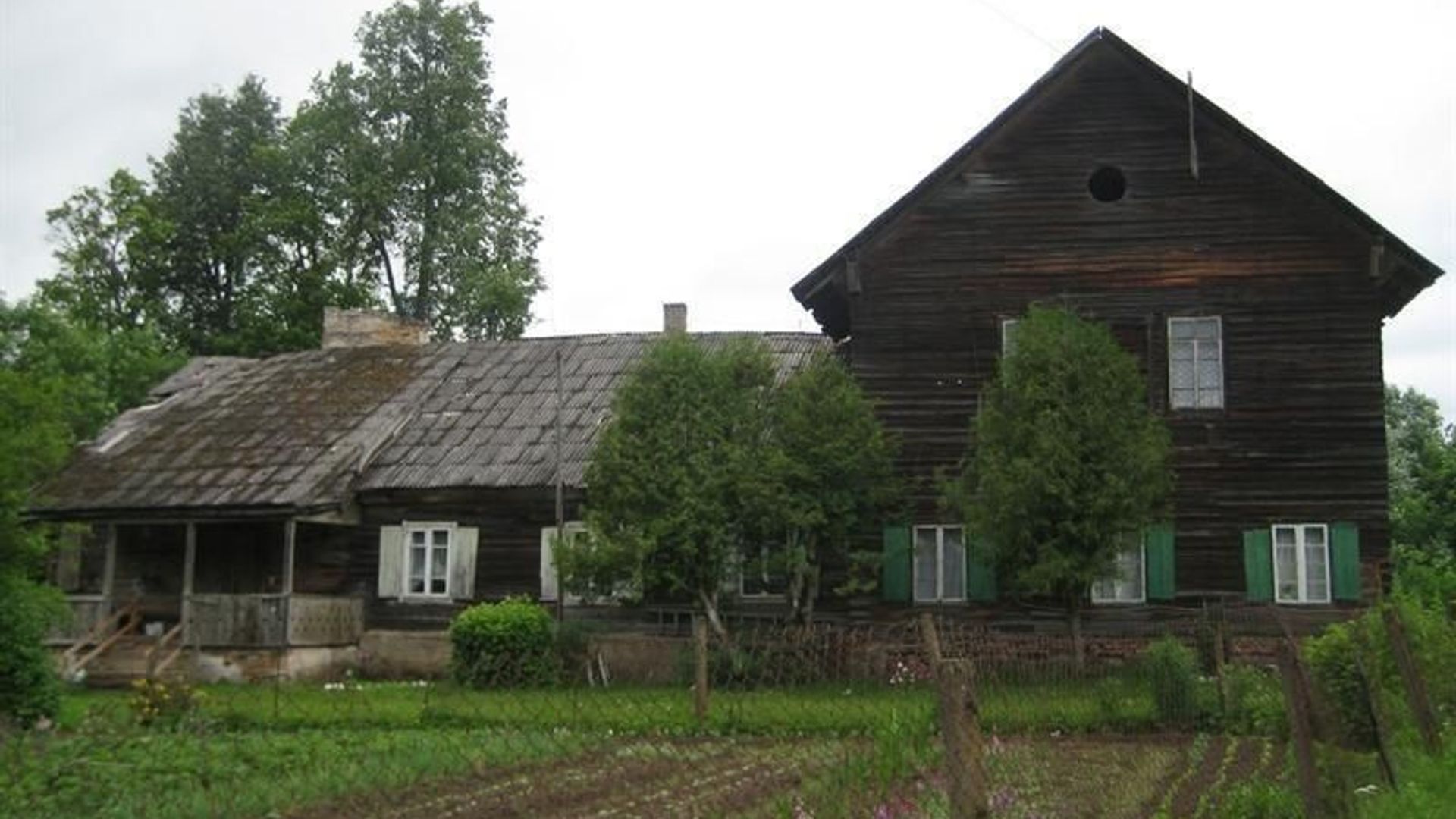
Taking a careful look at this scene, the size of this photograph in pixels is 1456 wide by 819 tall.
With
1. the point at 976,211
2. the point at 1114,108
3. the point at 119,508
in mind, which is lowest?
the point at 119,508

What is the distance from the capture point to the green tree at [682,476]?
76.3ft

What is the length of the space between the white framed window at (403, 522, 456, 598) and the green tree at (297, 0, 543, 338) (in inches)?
593

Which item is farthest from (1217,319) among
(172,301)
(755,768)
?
(172,301)

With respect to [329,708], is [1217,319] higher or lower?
higher

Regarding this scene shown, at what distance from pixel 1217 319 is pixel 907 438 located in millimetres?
5086

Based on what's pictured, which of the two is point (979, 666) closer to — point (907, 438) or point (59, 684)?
point (907, 438)

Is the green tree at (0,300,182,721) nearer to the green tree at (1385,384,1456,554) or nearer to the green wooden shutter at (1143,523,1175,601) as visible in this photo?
the green wooden shutter at (1143,523,1175,601)

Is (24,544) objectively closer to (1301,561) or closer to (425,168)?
(1301,561)

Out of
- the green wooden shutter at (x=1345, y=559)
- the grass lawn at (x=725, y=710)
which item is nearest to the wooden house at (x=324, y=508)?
the grass lawn at (x=725, y=710)

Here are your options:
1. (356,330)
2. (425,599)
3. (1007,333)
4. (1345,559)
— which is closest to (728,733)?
(1007,333)

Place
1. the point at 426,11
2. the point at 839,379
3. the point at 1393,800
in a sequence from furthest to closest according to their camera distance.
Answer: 1. the point at 426,11
2. the point at 839,379
3. the point at 1393,800

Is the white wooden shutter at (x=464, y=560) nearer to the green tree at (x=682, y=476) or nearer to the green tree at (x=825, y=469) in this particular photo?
the green tree at (x=682, y=476)

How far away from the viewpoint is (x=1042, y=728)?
55.5 ft

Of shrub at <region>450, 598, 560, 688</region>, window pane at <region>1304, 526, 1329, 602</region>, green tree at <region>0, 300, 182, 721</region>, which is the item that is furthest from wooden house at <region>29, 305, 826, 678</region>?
window pane at <region>1304, 526, 1329, 602</region>
